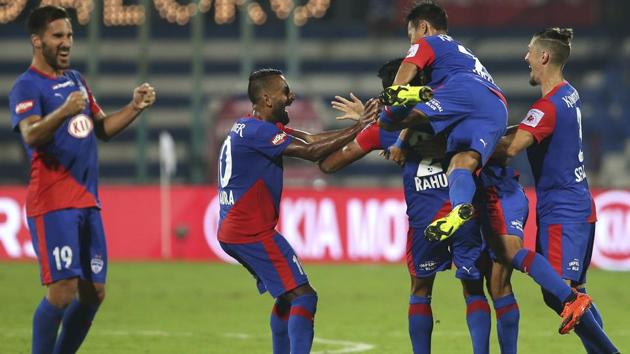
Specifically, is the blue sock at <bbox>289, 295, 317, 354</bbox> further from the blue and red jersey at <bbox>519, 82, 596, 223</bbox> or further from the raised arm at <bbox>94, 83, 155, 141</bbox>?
the blue and red jersey at <bbox>519, 82, 596, 223</bbox>

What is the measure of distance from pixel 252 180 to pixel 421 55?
4.67 feet

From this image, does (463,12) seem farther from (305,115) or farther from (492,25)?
(305,115)

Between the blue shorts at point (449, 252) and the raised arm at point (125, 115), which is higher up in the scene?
the raised arm at point (125, 115)

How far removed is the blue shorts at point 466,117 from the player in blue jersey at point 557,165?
0.21 metres

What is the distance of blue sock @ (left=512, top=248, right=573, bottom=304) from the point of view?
7773 millimetres

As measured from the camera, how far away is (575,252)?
322 inches

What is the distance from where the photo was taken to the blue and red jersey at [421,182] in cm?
829

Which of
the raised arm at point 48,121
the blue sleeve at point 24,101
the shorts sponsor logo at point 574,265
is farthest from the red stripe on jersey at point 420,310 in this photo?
the blue sleeve at point 24,101

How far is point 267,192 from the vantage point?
8.23 meters

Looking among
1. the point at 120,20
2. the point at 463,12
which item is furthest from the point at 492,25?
the point at 120,20

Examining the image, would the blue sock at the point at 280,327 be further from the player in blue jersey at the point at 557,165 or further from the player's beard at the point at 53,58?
the player's beard at the point at 53,58

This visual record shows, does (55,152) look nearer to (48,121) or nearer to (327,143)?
(48,121)

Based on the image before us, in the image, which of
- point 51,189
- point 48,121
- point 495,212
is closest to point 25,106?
point 48,121

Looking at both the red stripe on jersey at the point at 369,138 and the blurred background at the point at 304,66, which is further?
the blurred background at the point at 304,66
